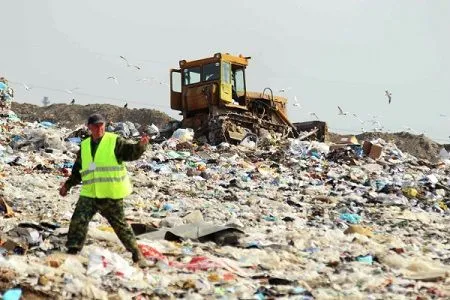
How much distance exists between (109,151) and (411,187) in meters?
7.10

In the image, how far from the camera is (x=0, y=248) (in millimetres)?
4418

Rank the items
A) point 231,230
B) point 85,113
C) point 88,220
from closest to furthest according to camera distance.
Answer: point 88,220, point 231,230, point 85,113

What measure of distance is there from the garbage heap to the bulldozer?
6.95 ft

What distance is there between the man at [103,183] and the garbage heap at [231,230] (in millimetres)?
144

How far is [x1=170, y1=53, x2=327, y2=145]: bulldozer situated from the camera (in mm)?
15172

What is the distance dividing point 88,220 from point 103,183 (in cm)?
29

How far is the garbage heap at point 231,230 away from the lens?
12.9 ft

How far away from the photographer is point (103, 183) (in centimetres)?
426

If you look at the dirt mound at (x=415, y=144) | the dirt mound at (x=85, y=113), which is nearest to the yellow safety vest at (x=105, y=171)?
the dirt mound at (x=415, y=144)

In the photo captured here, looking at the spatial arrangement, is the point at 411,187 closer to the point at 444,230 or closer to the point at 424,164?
the point at 444,230

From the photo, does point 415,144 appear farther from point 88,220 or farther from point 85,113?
point 88,220

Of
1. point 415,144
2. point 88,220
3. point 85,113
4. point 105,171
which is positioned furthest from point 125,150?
point 85,113

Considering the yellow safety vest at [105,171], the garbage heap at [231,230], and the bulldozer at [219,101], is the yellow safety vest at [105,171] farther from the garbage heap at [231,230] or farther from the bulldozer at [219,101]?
the bulldozer at [219,101]

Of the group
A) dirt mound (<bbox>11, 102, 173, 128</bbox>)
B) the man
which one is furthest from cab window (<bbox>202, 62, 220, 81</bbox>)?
dirt mound (<bbox>11, 102, 173, 128</bbox>)
